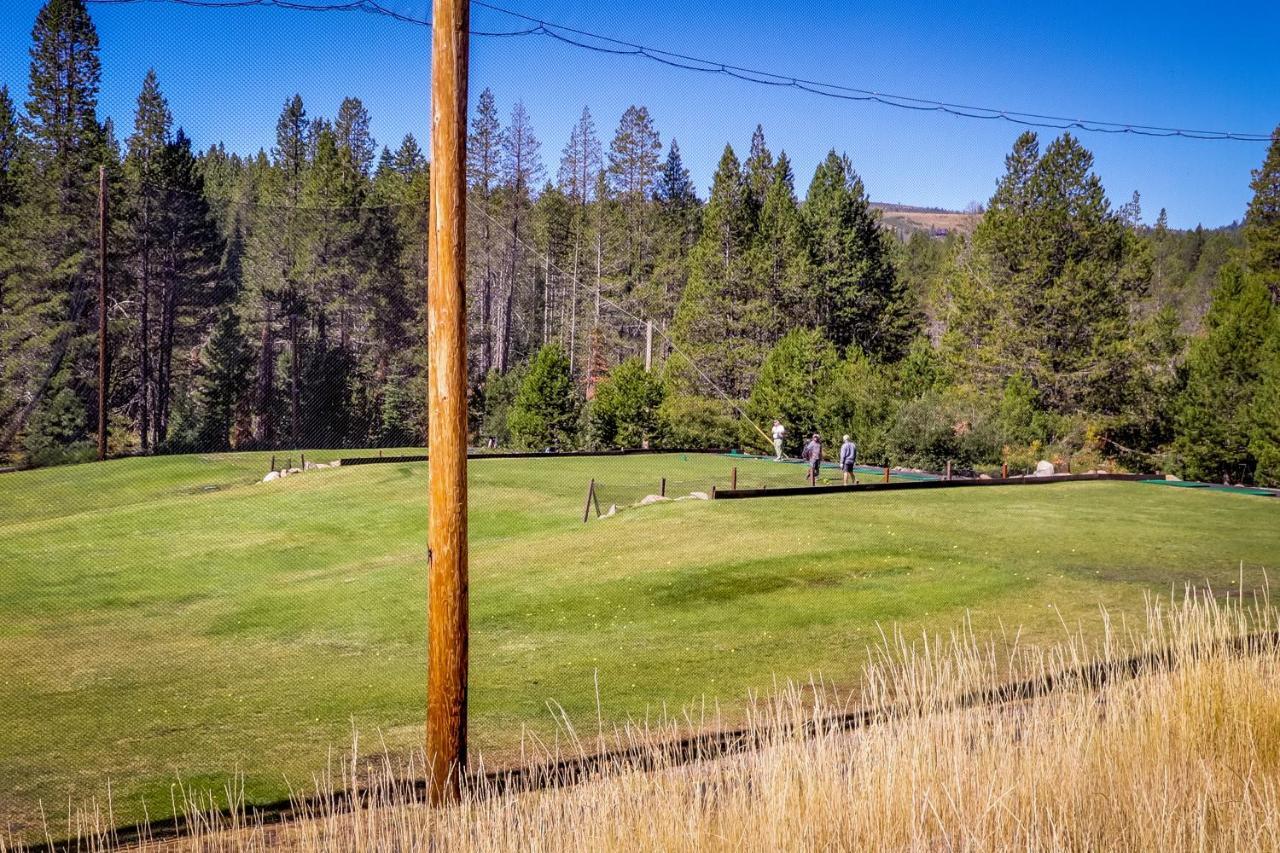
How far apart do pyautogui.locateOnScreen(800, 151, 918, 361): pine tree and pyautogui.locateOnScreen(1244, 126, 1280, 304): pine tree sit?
52.2 feet

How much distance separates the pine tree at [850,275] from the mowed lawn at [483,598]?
1097 inches

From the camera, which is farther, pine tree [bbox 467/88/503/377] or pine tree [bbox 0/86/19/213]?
pine tree [bbox 467/88/503/377]

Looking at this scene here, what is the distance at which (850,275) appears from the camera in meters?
51.0

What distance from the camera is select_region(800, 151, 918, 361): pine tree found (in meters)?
50.8

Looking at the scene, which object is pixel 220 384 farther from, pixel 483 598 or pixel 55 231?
pixel 483 598

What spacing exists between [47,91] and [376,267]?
19.2 metres

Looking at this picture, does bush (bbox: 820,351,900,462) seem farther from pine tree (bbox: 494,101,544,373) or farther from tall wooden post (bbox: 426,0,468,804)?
tall wooden post (bbox: 426,0,468,804)

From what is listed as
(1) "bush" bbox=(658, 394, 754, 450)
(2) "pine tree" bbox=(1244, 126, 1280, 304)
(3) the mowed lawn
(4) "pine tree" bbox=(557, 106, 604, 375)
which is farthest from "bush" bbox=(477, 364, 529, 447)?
(2) "pine tree" bbox=(1244, 126, 1280, 304)

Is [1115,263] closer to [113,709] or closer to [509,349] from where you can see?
[509,349]

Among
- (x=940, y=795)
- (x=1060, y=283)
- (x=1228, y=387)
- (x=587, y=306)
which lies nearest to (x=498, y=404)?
(x=587, y=306)

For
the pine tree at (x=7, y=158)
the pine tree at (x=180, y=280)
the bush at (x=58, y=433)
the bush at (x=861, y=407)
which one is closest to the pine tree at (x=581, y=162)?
the bush at (x=861, y=407)

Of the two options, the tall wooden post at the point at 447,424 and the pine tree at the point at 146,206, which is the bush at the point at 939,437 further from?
the tall wooden post at the point at 447,424

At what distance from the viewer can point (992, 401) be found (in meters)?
36.0

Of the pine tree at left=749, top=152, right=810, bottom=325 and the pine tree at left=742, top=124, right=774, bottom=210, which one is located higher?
the pine tree at left=742, top=124, right=774, bottom=210
